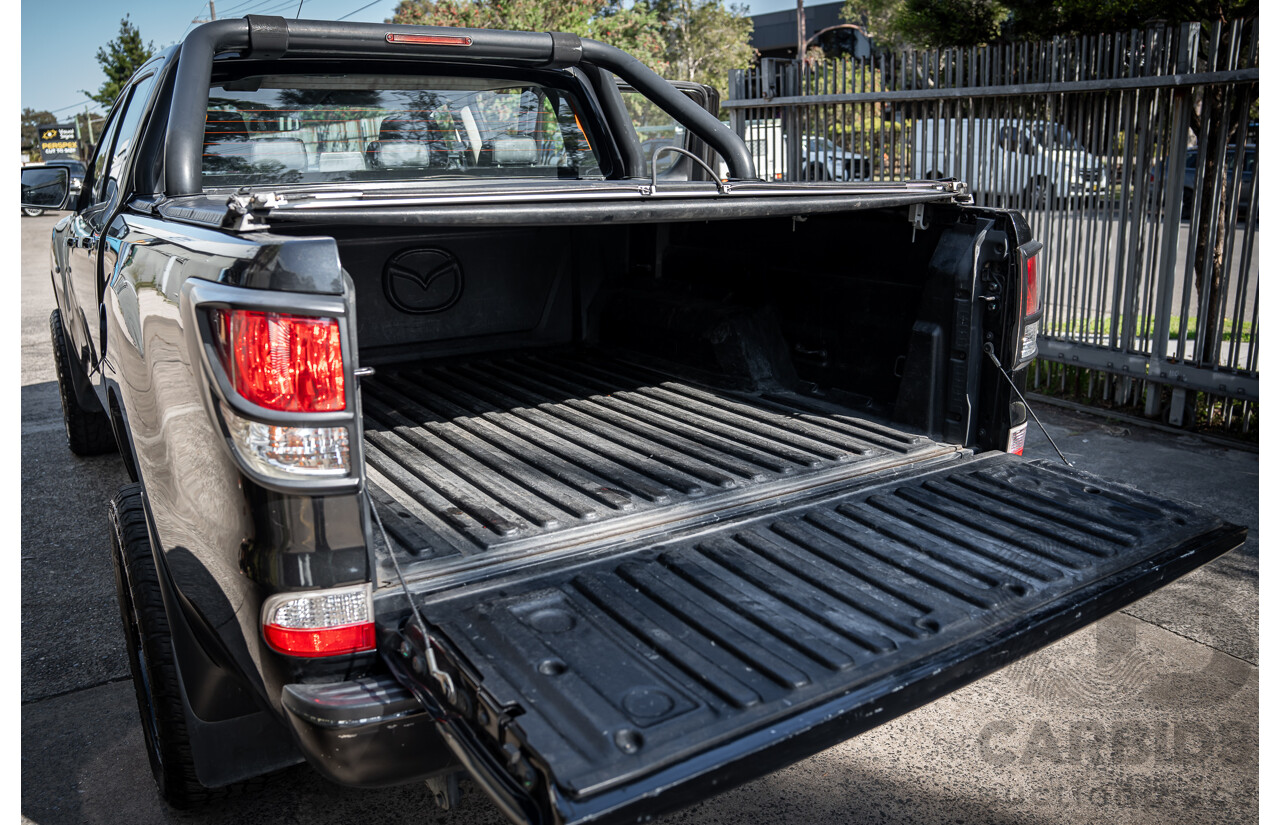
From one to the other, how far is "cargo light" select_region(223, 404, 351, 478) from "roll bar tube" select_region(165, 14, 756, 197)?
151 cm

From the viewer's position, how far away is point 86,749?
117 inches

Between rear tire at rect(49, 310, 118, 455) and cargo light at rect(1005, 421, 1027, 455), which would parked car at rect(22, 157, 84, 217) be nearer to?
rear tire at rect(49, 310, 118, 455)

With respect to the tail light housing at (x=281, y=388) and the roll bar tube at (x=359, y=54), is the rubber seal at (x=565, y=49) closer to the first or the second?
the roll bar tube at (x=359, y=54)

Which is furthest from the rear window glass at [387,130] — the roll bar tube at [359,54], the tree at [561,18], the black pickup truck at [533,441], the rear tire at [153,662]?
the tree at [561,18]

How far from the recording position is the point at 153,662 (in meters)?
2.41

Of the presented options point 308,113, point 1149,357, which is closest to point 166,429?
point 308,113

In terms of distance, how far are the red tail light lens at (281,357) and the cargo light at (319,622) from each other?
0.39 metres

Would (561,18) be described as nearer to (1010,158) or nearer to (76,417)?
(1010,158)

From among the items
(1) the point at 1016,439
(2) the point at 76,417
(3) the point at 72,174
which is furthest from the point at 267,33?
(2) the point at 76,417

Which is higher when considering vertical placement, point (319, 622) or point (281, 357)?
point (281, 357)

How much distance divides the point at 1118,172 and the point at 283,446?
19.1 feet

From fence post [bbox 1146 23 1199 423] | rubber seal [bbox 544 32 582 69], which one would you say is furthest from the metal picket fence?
rubber seal [bbox 544 32 582 69]

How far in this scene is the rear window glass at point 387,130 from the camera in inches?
142

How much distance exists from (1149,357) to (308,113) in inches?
201
